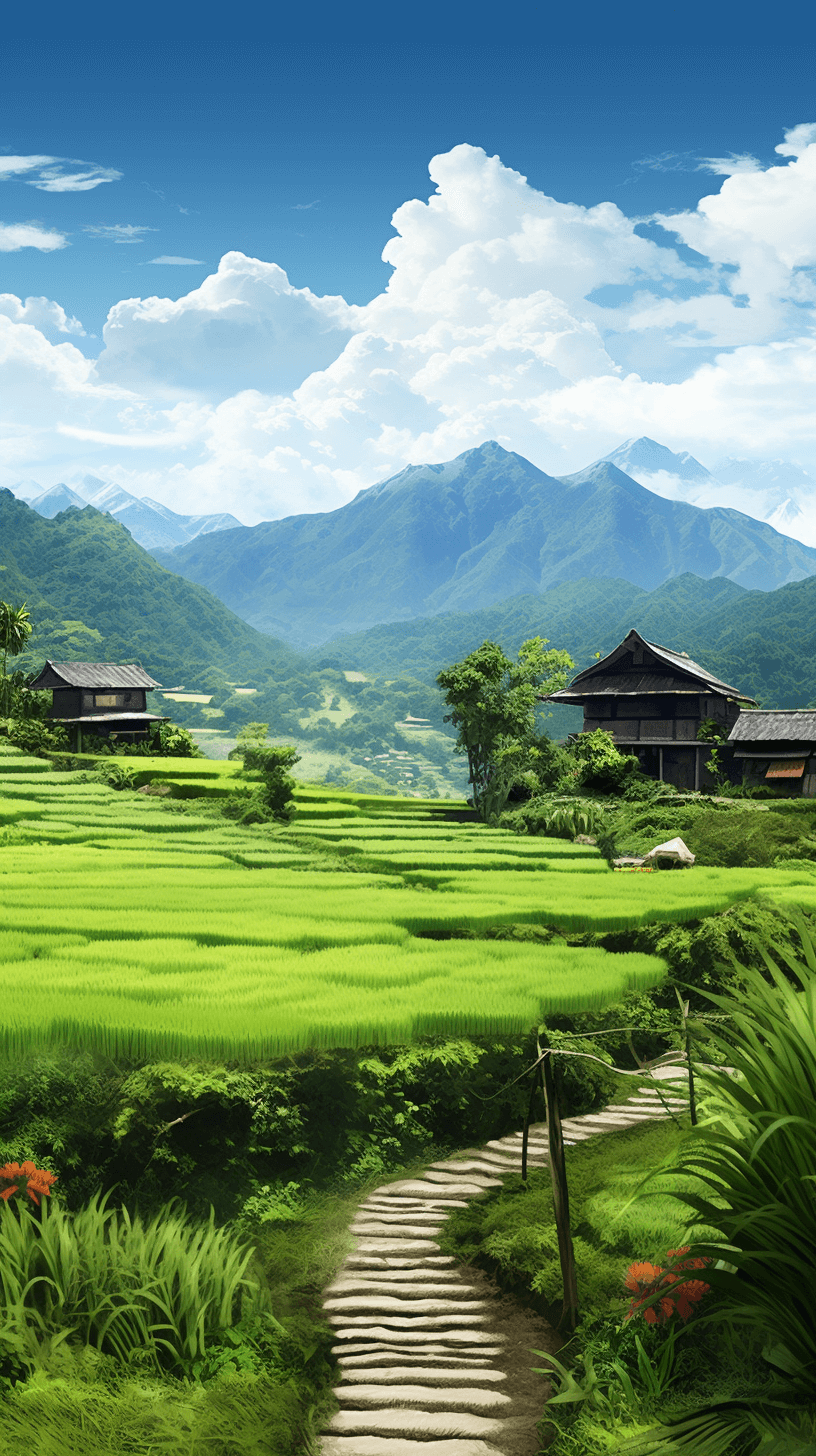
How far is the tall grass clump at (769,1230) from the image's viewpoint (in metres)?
4.07

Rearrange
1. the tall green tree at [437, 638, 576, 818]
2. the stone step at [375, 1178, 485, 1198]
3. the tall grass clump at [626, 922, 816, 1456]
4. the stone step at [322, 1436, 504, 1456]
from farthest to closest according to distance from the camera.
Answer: the tall green tree at [437, 638, 576, 818], the stone step at [375, 1178, 485, 1198], the stone step at [322, 1436, 504, 1456], the tall grass clump at [626, 922, 816, 1456]

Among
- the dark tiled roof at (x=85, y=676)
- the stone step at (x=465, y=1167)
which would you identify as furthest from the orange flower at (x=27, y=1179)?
Answer: the dark tiled roof at (x=85, y=676)

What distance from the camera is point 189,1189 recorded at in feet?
22.1

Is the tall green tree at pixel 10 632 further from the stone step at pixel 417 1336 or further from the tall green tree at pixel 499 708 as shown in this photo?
the stone step at pixel 417 1336

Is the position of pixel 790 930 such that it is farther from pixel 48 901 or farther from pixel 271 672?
pixel 271 672

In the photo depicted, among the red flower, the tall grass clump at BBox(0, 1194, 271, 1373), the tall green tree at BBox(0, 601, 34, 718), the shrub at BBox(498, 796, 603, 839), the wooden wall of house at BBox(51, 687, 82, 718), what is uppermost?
the tall green tree at BBox(0, 601, 34, 718)

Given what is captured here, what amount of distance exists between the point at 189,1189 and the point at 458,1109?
225cm

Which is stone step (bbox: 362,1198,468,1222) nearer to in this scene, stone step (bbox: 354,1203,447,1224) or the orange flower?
stone step (bbox: 354,1203,447,1224)

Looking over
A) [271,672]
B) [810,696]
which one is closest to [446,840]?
[810,696]

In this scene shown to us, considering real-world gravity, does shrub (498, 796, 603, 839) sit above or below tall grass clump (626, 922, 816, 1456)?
below

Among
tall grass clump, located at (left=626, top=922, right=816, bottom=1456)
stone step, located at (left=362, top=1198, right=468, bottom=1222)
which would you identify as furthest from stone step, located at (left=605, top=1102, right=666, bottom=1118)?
tall grass clump, located at (left=626, top=922, right=816, bottom=1456)

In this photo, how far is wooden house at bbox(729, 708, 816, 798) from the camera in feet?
131

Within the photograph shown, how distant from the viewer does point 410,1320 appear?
5746 mm

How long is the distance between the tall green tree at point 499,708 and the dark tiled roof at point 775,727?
23.6 ft
